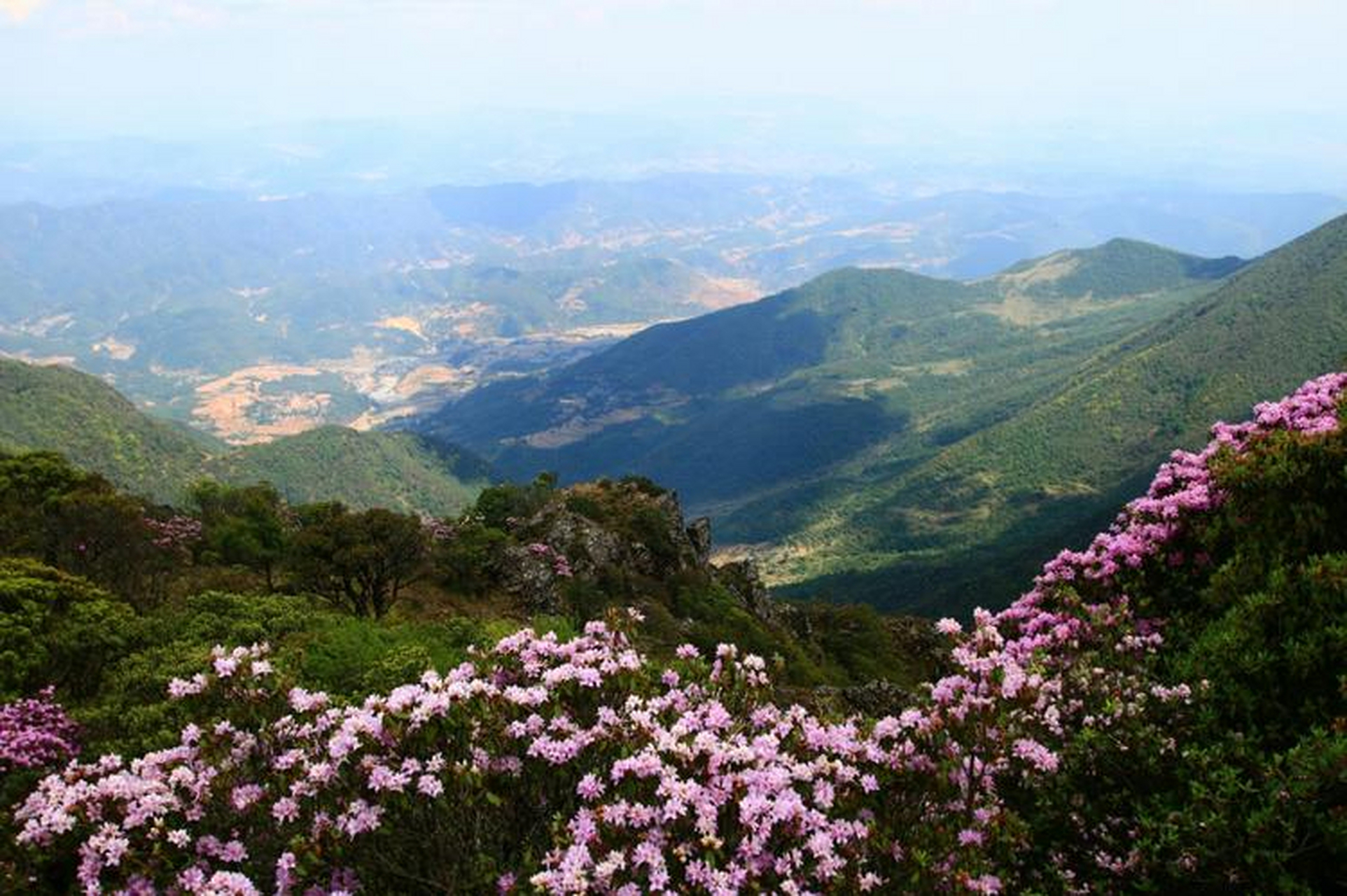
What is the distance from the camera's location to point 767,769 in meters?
7.56

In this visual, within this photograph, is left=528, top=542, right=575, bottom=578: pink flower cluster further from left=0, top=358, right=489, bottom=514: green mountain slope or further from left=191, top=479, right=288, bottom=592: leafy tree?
left=0, top=358, right=489, bottom=514: green mountain slope

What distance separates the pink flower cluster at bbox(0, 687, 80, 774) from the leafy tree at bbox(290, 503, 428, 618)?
24874 millimetres

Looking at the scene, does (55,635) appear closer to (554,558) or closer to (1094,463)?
(554,558)

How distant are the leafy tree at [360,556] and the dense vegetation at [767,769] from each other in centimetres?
2607

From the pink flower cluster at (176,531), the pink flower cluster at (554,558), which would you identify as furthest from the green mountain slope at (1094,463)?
the pink flower cluster at (176,531)

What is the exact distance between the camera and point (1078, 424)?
19975 centimetres

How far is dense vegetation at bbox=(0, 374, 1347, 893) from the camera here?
6984 mm

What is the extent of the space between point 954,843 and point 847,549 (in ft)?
624

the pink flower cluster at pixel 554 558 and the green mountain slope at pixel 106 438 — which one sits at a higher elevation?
the pink flower cluster at pixel 554 558

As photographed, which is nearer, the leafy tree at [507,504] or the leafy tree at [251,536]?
the leafy tree at [251,536]

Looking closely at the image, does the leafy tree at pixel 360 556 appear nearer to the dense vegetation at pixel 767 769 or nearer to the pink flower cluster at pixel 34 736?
the pink flower cluster at pixel 34 736

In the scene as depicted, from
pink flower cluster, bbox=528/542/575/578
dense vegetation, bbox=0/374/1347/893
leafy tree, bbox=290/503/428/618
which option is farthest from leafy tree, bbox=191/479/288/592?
dense vegetation, bbox=0/374/1347/893

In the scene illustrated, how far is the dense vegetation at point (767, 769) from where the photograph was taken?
6.98 m

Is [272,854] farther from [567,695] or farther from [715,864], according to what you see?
[715,864]
